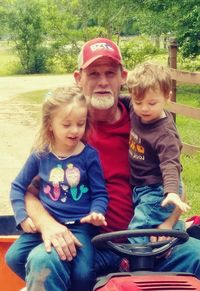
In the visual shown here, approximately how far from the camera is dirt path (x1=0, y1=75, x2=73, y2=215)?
1000 centimetres

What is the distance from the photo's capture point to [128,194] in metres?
3.87

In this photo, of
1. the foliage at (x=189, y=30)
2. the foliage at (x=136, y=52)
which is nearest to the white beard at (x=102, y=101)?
the foliage at (x=189, y=30)

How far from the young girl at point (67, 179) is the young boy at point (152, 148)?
213 mm

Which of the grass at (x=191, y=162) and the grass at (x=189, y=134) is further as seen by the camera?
the grass at (x=189, y=134)

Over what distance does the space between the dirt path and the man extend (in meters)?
0.33

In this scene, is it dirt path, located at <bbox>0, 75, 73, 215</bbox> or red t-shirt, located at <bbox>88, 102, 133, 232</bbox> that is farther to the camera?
dirt path, located at <bbox>0, 75, 73, 215</bbox>

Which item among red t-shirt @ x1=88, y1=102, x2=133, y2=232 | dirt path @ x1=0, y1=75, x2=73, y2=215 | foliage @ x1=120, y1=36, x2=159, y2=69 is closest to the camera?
red t-shirt @ x1=88, y1=102, x2=133, y2=232

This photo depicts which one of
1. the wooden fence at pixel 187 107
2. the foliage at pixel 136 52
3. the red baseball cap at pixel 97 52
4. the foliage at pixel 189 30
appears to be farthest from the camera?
the foliage at pixel 136 52

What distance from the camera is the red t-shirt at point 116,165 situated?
3836 mm

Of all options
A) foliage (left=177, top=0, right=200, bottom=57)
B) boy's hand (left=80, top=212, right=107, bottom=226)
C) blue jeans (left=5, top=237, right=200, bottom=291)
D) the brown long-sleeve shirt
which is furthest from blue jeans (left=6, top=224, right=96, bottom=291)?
foliage (left=177, top=0, right=200, bottom=57)

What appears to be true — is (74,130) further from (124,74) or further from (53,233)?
(124,74)

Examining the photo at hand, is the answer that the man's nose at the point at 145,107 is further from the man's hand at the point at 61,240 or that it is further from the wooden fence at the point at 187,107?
the wooden fence at the point at 187,107

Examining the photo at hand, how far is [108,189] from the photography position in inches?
152

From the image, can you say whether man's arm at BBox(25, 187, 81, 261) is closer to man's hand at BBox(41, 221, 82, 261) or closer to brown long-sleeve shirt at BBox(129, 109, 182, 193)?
man's hand at BBox(41, 221, 82, 261)
